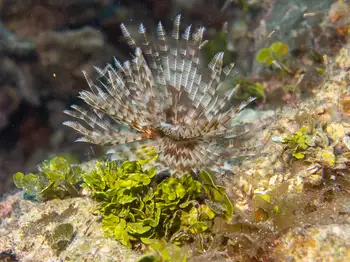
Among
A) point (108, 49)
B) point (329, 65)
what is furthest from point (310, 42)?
point (108, 49)

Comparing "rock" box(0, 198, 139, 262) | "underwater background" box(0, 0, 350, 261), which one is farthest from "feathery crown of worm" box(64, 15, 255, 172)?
"rock" box(0, 198, 139, 262)

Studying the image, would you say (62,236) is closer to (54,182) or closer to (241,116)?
(54,182)

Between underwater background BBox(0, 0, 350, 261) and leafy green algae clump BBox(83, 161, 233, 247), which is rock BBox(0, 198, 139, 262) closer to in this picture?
underwater background BBox(0, 0, 350, 261)

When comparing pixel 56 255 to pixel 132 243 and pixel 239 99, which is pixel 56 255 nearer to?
pixel 132 243

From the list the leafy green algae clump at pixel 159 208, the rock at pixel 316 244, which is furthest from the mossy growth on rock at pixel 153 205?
the rock at pixel 316 244

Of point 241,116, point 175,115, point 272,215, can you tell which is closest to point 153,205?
point 175,115

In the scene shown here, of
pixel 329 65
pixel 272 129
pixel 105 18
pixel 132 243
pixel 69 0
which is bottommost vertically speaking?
pixel 132 243
